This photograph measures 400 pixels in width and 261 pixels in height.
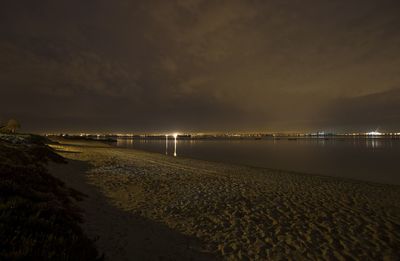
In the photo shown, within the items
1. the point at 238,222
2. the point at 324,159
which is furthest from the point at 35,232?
the point at 324,159

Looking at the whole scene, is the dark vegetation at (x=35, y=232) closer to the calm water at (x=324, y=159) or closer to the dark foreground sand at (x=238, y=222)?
the dark foreground sand at (x=238, y=222)

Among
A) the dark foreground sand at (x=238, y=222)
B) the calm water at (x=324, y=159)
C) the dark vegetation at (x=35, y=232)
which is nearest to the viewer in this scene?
the dark vegetation at (x=35, y=232)

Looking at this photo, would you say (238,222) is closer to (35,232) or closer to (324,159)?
(35,232)

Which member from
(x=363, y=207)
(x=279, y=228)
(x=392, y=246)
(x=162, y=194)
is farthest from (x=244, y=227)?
(x=363, y=207)

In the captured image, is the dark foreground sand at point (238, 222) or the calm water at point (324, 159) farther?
the calm water at point (324, 159)

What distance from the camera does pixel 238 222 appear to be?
871 centimetres

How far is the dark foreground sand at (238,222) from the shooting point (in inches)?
258

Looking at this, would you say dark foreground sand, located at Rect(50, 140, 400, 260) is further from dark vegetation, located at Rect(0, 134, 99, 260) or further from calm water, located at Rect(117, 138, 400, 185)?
calm water, located at Rect(117, 138, 400, 185)

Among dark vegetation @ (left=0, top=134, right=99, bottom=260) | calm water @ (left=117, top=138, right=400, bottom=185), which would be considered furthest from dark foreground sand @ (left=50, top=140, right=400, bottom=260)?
calm water @ (left=117, top=138, right=400, bottom=185)

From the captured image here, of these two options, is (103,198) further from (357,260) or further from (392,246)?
(392,246)

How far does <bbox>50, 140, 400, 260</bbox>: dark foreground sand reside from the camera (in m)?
6.54

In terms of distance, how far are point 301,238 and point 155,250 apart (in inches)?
195

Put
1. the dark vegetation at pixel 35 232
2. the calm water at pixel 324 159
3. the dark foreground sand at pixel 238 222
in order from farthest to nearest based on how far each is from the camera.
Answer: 1. the calm water at pixel 324 159
2. the dark foreground sand at pixel 238 222
3. the dark vegetation at pixel 35 232

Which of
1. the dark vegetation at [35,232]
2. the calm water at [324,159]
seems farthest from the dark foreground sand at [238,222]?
the calm water at [324,159]
